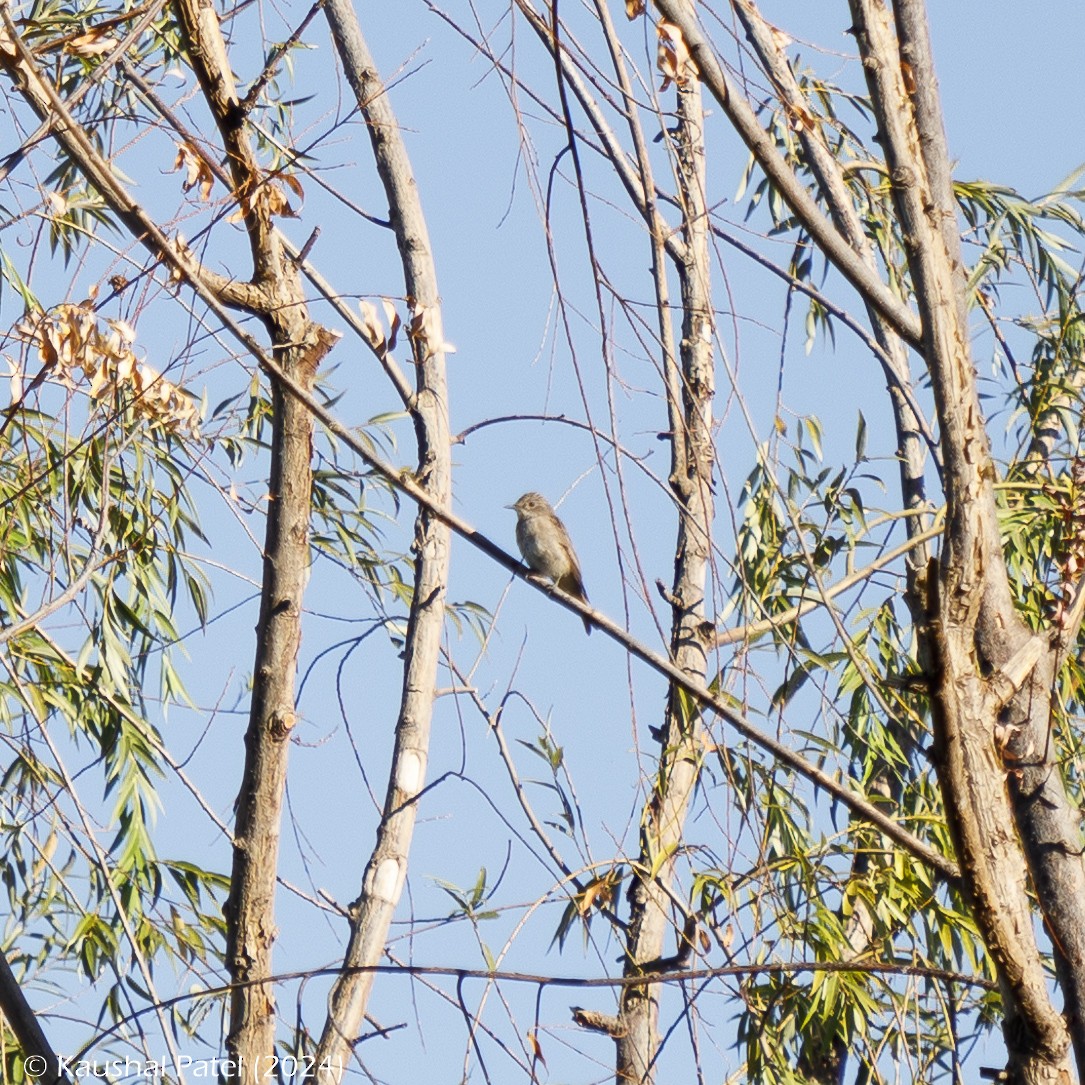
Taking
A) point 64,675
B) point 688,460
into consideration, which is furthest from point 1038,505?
point 64,675

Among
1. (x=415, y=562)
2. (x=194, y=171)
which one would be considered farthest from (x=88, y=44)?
(x=415, y=562)

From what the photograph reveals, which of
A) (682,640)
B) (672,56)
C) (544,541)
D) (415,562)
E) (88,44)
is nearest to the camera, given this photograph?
(672,56)

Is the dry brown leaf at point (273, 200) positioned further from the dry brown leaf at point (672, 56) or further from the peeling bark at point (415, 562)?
the dry brown leaf at point (672, 56)

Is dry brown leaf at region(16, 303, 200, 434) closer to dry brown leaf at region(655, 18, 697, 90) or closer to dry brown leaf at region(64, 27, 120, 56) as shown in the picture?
dry brown leaf at region(64, 27, 120, 56)

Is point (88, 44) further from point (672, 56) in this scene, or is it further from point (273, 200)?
point (672, 56)

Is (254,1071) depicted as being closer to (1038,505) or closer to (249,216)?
(249,216)

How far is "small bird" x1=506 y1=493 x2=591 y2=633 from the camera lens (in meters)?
5.93

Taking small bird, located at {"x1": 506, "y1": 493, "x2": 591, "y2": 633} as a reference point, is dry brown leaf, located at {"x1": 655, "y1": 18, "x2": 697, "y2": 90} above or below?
below

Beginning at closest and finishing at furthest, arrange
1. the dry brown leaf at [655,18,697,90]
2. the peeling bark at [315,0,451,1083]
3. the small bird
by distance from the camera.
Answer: the dry brown leaf at [655,18,697,90]
the peeling bark at [315,0,451,1083]
the small bird

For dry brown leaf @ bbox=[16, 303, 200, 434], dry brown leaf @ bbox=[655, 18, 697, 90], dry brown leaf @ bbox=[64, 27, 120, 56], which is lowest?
dry brown leaf @ bbox=[16, 303, 200, 434]

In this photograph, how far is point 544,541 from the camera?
19.5 ft

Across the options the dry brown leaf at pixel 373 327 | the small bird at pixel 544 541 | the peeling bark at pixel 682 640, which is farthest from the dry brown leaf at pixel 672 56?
the small bird at pixel 544 541

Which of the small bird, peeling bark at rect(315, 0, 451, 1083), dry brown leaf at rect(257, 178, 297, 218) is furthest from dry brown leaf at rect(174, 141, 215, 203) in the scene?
the small bird

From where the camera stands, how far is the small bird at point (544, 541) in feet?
19.5
